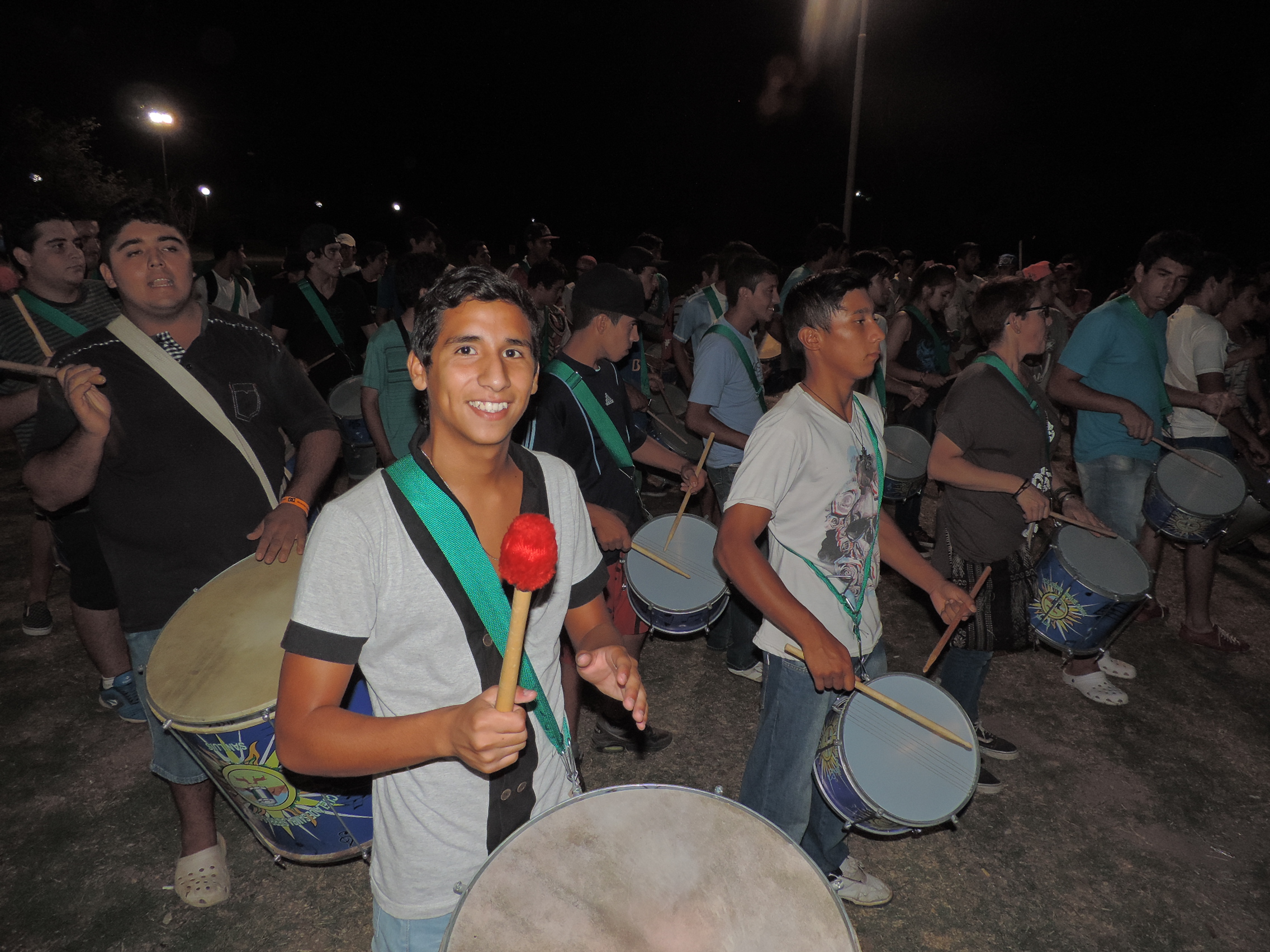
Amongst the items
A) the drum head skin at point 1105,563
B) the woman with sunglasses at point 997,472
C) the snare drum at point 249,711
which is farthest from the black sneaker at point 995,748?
the snare drum at point 249,711

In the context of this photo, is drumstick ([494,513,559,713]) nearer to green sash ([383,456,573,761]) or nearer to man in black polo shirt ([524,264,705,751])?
green sash ([383,456,573,761])

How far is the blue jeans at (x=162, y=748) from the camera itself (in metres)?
2.58

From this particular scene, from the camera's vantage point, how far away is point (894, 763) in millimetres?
2387

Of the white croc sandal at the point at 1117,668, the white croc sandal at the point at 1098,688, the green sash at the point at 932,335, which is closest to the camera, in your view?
the white croc sandal at the point at 1098,688

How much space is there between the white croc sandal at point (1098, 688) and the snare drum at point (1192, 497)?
37.0 inches

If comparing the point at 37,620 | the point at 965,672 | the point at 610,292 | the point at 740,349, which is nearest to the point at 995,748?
the point at 965,672

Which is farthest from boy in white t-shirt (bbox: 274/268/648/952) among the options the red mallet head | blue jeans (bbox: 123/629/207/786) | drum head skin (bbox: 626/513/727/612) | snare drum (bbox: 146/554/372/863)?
drum head skin (bbox: 626/513/727/612)

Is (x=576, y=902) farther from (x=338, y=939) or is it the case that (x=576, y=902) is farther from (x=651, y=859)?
(x=338, y=939)

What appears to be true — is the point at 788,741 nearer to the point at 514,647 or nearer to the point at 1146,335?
the point at 514,647

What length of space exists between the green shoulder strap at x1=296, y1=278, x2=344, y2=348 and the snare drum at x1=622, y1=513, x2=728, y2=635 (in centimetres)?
379

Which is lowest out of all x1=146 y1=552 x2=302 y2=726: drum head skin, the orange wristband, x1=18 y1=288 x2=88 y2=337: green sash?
x1=146 y1=552 x2=302 y2=726: drum head skin

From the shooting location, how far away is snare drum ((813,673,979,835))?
229 cm

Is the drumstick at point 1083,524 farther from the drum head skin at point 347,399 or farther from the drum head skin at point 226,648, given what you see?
the drum head skin at point 347,399

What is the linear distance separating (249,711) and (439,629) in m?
0.90
